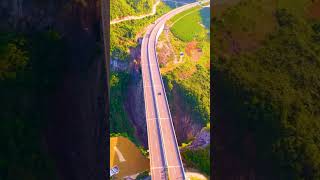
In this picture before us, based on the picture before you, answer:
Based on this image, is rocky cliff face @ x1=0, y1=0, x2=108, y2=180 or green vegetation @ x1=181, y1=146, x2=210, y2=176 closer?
rocky cliff face @ x1=0, y1=0, x2=108, y2=180

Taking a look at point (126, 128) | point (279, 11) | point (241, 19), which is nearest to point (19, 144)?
point (241, 19)

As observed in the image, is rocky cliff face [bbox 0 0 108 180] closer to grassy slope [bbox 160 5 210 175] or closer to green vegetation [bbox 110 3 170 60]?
grassy slope [bbox 160 5 210 175]

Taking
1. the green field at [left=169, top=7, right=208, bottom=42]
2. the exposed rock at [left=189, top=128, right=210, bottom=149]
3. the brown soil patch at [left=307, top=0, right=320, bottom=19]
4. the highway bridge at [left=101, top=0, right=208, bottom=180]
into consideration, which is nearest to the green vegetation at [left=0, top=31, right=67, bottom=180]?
the highway bridge at [left=101, top=0, right=208, bottom=180]

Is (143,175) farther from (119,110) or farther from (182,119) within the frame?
(119,110)

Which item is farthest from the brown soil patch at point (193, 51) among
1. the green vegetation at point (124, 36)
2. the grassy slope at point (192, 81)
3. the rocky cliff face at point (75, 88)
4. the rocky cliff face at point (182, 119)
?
the rocky cliff face at point (75, 88)

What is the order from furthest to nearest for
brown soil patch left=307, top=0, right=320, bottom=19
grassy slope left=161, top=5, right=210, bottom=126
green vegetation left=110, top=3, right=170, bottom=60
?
1. green vegetation left=110, top=3, right=170, bottom=60
2. grassy slope left=161, top=5, right=210, bottom=126
3. brown soil patch left=307, top=0, right=320, bottom=19

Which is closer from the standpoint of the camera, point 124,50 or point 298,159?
point 298,159

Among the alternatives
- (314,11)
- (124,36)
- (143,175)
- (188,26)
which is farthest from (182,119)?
(314,11)

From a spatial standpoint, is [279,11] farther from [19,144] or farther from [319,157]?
[19,144]
